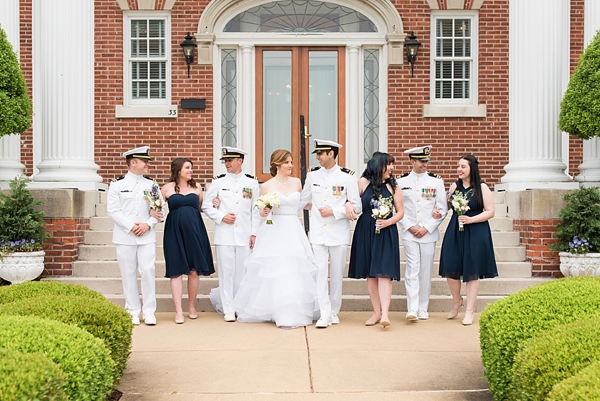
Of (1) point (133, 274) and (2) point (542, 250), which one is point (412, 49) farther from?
(1) point (133, 274)

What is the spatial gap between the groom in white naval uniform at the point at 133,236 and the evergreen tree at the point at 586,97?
16.9 ft

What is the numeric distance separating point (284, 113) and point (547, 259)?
5735 mm

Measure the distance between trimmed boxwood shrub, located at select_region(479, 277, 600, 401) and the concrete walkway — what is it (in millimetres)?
504

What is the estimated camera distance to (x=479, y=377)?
616 centimetres

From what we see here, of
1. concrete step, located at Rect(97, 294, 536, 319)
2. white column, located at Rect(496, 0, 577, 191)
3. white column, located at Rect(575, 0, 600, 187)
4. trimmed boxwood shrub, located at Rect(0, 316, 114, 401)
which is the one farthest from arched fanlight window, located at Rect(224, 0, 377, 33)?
trimmed boxwood shrub, located at Rect(0, 316, 114, 401)

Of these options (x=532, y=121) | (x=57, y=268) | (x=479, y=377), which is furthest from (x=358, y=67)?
(x=479, y=377)

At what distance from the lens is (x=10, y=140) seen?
10.7 metres

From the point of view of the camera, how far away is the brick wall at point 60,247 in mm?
9945

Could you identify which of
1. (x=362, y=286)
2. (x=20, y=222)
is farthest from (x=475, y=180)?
(x=20, y=222)

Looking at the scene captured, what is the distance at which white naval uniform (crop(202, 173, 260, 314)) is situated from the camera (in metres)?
8.84

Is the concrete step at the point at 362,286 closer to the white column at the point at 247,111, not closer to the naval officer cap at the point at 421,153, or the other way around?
the naval officer cap at the point at 421,153

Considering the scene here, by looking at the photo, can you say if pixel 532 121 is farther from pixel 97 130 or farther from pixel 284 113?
pixel 97 130

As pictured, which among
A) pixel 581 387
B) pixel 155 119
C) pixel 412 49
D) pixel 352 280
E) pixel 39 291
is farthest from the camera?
pixel 155 119

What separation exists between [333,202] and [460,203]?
4.48 feet
